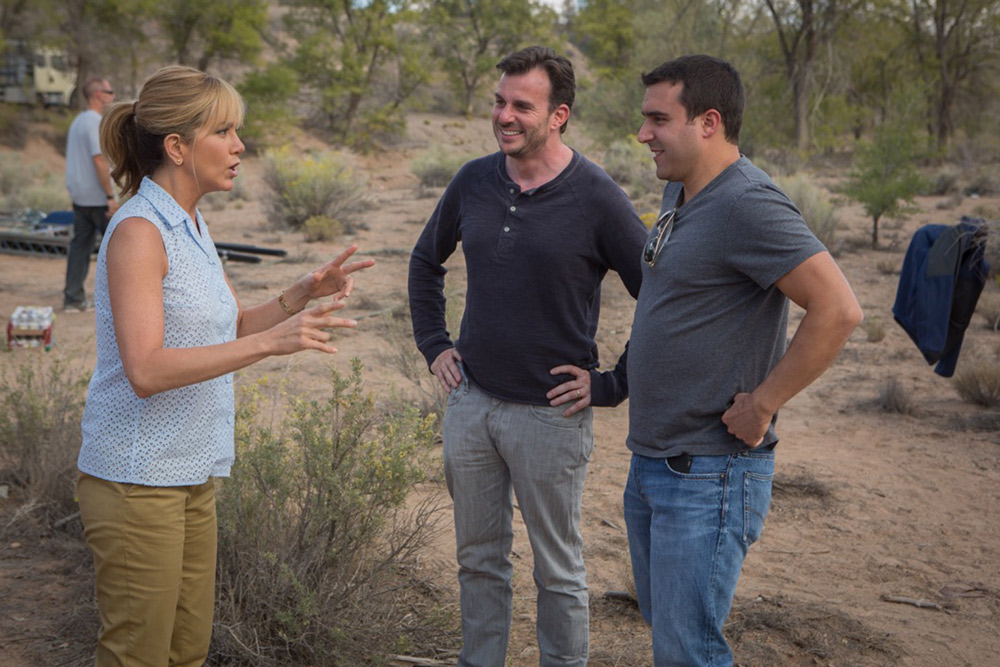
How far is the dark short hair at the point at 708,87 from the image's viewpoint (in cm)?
227

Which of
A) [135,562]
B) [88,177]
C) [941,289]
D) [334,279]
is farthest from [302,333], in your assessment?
[88,177]

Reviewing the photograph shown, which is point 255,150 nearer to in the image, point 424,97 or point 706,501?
point 424,97

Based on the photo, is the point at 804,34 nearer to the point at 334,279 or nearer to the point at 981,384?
the point at 981,384

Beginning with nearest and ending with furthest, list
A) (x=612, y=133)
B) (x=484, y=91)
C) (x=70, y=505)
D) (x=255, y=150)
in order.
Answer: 1. (x=70, y=505)
2. (x=612, y=133)
3. (x=255, y=150)
4. (x=484, y=91)

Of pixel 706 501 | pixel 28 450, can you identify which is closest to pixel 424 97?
pixel 28 450

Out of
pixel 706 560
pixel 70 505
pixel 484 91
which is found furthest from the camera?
pixel 484 91

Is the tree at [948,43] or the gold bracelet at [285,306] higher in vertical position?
the tree at [948,43]

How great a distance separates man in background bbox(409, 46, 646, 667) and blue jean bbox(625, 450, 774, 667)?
0.54m

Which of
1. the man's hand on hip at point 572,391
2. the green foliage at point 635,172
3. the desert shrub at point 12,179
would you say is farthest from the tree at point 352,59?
the man's hand on hip at point 572,391

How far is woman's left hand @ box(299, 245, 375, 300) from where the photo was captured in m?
2.46

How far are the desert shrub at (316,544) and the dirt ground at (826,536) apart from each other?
0.58m

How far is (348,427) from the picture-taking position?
3264mm

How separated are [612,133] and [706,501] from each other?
72.8ft

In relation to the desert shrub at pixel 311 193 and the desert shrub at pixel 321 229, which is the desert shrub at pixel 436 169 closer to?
the desert shrub at pixel 311 193
